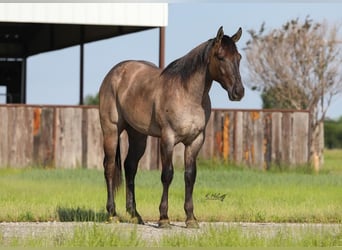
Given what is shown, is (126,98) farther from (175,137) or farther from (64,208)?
(64,208)

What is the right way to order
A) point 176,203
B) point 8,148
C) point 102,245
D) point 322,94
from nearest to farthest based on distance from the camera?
point 102,245
point 176,203
point 8,148
point 322,94

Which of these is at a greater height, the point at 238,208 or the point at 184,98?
the point at 184,98

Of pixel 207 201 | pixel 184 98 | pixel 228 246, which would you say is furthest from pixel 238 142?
pixel 228 246

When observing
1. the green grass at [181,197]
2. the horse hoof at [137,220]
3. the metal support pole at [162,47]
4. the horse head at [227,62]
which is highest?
the metal support pole at [162,47]

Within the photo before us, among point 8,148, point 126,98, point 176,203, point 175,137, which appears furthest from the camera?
point 8,148

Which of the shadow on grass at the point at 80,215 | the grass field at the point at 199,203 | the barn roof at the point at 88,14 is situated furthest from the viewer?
the barn roof at the point at 88,14

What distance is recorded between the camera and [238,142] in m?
25.8

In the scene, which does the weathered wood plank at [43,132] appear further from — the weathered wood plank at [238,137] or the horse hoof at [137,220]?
the horse hoof at [137,220]

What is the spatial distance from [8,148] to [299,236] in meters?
16.5

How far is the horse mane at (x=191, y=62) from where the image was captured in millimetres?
11375

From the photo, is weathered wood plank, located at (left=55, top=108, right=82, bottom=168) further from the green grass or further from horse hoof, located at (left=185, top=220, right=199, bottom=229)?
horse hoof, located at (left=185, top=220, right=199, bottom=229)

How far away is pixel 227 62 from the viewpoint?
1100 cm

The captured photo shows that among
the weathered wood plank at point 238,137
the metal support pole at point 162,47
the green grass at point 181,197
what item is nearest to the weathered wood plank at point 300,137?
the weathered wood plank at point 238,137

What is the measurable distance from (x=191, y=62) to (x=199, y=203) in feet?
13.2
